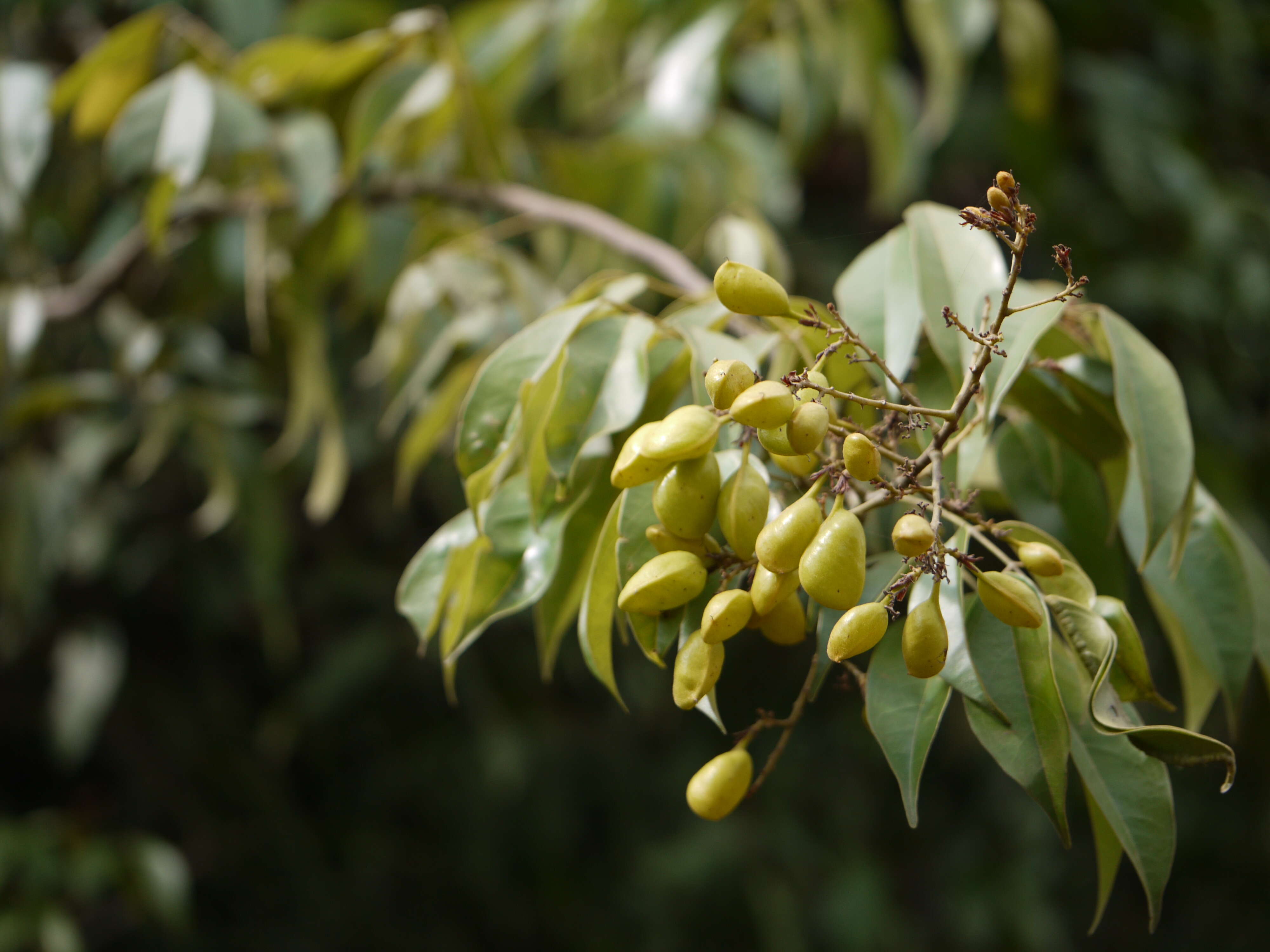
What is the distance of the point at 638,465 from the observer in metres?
0.30

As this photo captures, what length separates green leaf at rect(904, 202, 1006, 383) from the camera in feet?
1.26

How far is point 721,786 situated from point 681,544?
0.27 feet

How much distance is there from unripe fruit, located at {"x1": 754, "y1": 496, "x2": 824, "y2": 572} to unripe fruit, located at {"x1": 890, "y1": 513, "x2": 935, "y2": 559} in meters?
0.03

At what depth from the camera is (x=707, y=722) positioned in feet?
5.10

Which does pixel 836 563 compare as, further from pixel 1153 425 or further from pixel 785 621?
pixel 1153 425

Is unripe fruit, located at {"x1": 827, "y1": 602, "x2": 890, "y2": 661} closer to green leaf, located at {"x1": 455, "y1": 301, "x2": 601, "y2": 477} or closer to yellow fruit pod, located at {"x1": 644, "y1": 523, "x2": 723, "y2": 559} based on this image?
yellow fruit pod, located at {"x1": 644, "y1": 523, "x2": 723, "y2": 559}

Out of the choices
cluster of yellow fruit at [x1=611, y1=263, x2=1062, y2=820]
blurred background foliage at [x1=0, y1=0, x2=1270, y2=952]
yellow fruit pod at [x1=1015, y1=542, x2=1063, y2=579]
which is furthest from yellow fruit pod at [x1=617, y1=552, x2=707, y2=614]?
blurred background foliage at [x1=0, y1=0, x2=1270, y2=952]

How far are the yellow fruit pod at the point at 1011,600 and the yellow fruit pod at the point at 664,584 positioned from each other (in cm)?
9

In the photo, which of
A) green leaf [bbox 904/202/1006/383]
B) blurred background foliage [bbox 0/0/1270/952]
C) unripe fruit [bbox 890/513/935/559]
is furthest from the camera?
blurred background foliage [bbox 0/0/1270/952]

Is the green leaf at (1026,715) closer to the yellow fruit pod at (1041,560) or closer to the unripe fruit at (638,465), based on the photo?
the yellow fruit pod at (1041,560)

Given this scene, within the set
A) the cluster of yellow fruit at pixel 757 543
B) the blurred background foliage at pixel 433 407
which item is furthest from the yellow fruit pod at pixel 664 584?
the blurred background foliage at pixel 433 407

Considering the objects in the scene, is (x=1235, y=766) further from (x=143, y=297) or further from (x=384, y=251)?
(x=143, y=297)

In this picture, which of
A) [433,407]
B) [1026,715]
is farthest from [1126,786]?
[433,407]

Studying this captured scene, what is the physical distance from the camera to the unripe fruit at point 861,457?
0.91ft
